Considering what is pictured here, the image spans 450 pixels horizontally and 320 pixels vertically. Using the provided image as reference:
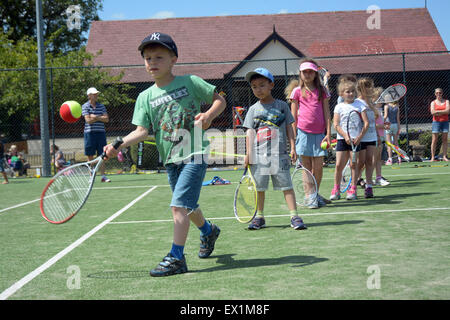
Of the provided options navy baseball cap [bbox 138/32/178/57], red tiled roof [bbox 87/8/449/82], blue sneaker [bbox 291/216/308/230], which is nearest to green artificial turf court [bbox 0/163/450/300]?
blue sneaker [bbox 291/216/308/230]

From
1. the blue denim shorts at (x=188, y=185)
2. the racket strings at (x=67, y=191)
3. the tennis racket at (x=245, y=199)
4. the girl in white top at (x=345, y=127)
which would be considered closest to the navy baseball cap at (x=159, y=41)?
the blue denim shorts at (x=188, y=185)

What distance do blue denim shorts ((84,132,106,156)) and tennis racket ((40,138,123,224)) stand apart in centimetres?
853

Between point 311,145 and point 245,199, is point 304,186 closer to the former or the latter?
point 311,145

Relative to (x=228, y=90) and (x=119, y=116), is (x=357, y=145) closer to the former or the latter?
(x=228, y=90)

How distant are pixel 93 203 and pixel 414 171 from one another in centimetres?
784

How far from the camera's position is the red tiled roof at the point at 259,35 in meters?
33.7

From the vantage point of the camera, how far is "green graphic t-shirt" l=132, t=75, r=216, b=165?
445 centimetres

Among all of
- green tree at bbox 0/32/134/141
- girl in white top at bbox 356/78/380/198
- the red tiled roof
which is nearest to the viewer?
girl in white top at bbox 356/78/380/198

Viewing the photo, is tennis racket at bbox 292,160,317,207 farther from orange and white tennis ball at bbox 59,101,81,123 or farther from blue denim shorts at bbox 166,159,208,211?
orange and white tennis ball at bbox 59,101,81,123

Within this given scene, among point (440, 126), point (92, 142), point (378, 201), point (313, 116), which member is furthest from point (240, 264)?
point (440, 126)

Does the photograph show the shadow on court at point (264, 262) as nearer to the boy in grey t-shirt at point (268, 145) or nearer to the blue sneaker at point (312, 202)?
the boy in grey t-shirt at point (268, 145)

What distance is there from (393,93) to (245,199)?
671 cm

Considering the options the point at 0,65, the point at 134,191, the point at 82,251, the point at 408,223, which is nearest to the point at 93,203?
the point at 134,191

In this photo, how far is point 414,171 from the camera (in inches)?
503
